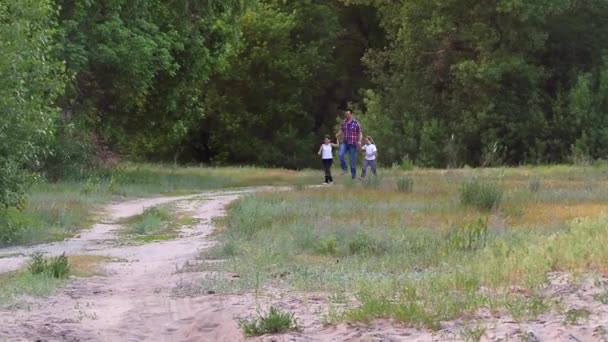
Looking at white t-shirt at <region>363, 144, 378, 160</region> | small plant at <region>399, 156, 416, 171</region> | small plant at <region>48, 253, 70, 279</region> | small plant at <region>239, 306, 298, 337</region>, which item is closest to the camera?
small plant at <region>239, 306, 298, 337</region>

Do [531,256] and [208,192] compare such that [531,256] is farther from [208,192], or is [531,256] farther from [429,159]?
[429,159]

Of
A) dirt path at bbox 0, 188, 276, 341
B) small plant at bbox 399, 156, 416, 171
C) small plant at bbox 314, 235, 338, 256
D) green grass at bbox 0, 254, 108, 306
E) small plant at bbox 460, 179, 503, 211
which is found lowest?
dirt path at bbox 0, 188, 276, 341

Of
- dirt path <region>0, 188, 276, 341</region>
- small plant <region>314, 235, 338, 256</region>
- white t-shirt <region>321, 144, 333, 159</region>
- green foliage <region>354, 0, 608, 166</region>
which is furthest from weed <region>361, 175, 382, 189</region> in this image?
green foliage <region>354, 0, 608, 166</region>

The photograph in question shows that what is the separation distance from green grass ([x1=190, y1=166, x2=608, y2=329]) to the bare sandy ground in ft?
0.86

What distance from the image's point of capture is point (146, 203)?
25078 millimetres

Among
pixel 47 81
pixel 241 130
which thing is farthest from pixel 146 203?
pixel 241 130

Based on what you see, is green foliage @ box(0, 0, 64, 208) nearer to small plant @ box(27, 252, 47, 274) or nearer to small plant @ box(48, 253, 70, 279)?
small plant @ box(27, 252, 47, 274)

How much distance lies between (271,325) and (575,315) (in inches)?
107

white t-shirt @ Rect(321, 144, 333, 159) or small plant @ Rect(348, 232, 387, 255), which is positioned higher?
white t-shirt @ Rect(321, 144, 333, 159)

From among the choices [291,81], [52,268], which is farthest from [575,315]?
[291,81]

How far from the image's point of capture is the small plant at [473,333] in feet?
25.6

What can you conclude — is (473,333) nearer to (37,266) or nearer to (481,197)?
(37,266)

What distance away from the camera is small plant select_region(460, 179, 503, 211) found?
63.9 ft

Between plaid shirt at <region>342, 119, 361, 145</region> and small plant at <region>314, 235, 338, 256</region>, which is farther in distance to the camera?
plaid shirt at <region>342, 119, 361, 145</region>
